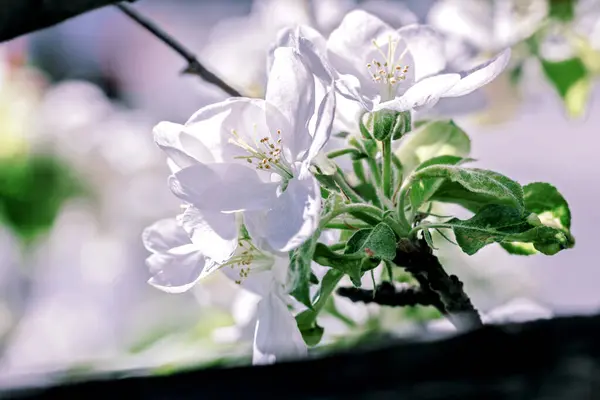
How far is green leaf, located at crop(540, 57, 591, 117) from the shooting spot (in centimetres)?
93

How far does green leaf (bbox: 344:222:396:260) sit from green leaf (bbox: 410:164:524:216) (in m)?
0.04

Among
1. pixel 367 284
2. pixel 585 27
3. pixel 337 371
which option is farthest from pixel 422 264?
pixel 585 27

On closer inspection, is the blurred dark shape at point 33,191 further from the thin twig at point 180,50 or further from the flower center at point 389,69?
the flower center at point 389,69

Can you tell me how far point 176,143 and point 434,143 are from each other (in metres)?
0.18

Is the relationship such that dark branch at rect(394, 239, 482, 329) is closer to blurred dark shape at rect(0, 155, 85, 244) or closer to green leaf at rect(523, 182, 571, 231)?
green leaf at rect(523, 182, 571, 231)

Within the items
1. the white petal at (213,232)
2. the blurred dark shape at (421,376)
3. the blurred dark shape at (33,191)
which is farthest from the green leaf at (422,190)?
the blurred dark shape at (33,191)

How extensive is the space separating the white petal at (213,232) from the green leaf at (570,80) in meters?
0.63

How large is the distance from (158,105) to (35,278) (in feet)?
2.55

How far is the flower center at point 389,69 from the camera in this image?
18.6 inches

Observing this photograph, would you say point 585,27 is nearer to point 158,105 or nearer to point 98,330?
point 98,330

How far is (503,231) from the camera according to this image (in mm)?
408

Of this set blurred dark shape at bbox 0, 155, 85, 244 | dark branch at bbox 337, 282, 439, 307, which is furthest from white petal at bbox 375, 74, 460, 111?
Result: blurred dark shape at bbox 0, 155, 85, 244

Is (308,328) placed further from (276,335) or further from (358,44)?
(358,44)

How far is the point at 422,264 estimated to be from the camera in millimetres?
428
